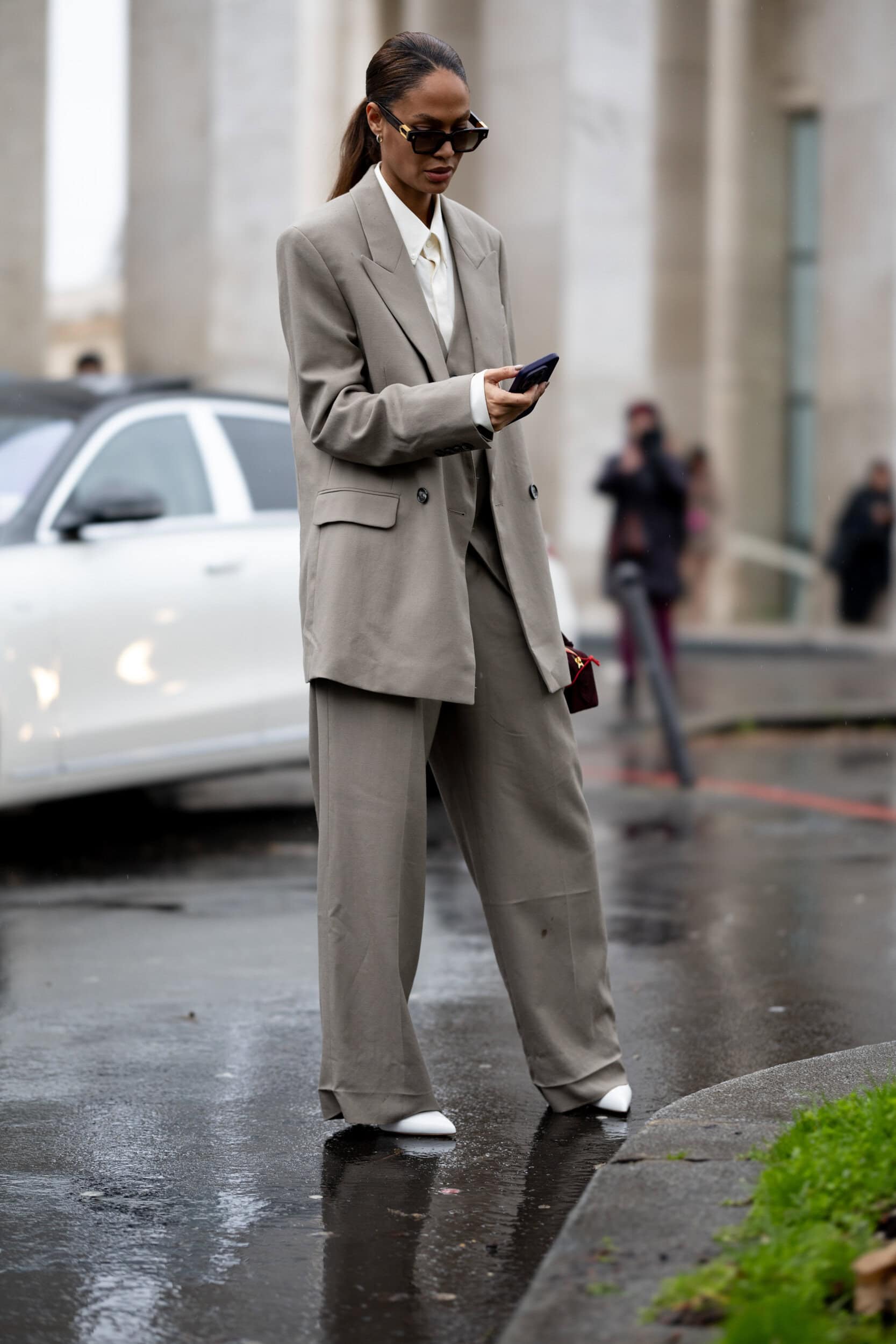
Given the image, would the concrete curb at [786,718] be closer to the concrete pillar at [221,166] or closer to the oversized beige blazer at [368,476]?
the concrete pillar at [221,166]

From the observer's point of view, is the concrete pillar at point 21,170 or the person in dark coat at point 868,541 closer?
the concrete pillar at point 21,170

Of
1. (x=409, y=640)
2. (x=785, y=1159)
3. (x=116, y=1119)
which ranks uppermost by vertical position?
(x=409, y=640)

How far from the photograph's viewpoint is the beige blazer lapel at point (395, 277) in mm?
3836

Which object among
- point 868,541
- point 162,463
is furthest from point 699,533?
point 162,463

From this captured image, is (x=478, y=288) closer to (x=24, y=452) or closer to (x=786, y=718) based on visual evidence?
(x=24, y=452)

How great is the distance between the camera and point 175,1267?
3.19 metres

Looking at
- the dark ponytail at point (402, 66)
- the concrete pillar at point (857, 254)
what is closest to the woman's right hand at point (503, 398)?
the dark ponytail at point (402, 66)

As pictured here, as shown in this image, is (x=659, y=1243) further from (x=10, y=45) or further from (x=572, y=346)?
(x=572, y=346)

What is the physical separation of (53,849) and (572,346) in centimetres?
1305

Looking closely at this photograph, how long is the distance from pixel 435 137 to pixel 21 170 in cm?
1408

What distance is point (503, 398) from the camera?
3.60m

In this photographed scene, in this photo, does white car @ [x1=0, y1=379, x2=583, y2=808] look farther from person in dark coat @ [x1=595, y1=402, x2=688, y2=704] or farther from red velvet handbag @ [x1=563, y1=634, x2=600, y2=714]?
person in dark coat @ [x1=595, y1=402, x2=688, y2=704]

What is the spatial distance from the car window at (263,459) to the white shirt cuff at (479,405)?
14.4ft

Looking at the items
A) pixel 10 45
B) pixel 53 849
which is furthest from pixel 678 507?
pixel 10 45
